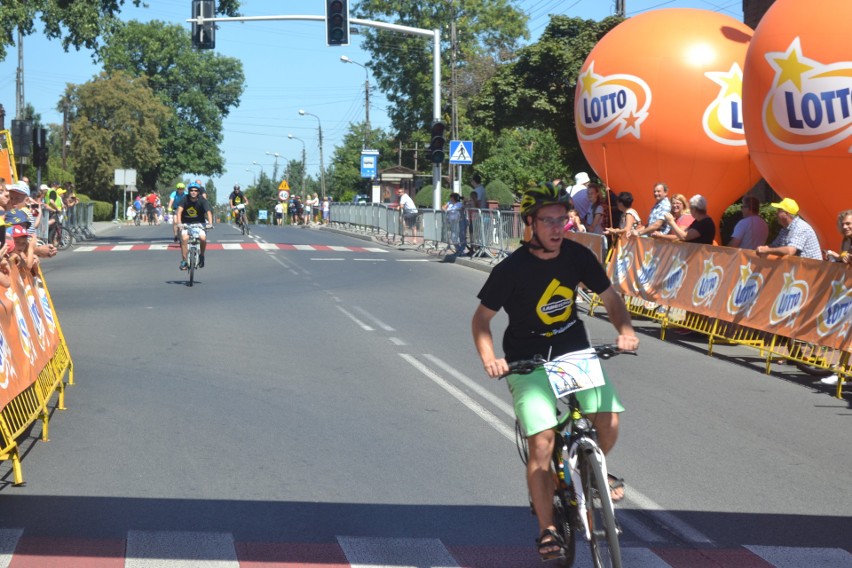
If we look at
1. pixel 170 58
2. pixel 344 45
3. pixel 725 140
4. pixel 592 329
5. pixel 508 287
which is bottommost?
pixel 592 329

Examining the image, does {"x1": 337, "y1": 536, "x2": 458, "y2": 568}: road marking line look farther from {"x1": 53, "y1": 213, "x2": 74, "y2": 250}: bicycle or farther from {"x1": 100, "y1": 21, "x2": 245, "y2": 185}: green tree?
{"x1": 100, "y1": 21, "x2": 245, "y2": 185}: green tree

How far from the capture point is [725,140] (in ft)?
66.4

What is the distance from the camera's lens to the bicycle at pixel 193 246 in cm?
2130

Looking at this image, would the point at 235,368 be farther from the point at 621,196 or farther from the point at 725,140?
the point at 725,140

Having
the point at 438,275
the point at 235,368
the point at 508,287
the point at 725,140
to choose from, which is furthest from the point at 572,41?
Answer: the point at 508,287

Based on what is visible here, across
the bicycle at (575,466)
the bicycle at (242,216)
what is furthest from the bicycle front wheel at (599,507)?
the bicycle at (242,216)

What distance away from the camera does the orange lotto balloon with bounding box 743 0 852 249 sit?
14578 millimetres

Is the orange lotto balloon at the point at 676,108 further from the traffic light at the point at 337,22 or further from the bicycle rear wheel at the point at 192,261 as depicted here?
the bicycle rear wheel at the point at 192,261

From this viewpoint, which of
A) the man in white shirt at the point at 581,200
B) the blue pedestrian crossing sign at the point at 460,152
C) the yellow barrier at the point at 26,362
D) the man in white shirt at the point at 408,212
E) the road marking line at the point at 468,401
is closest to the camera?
the yellow barrier at the point at 26,362

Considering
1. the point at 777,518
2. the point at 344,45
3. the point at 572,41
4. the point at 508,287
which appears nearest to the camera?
the point at 508,287

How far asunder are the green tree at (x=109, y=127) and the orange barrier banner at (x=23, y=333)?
7200 centimetres

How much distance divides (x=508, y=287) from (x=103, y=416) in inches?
191

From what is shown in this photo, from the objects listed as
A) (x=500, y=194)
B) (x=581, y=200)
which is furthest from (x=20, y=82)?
(x=581, y=200)

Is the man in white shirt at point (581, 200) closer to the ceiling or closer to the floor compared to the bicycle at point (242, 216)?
closer to the ceiling
